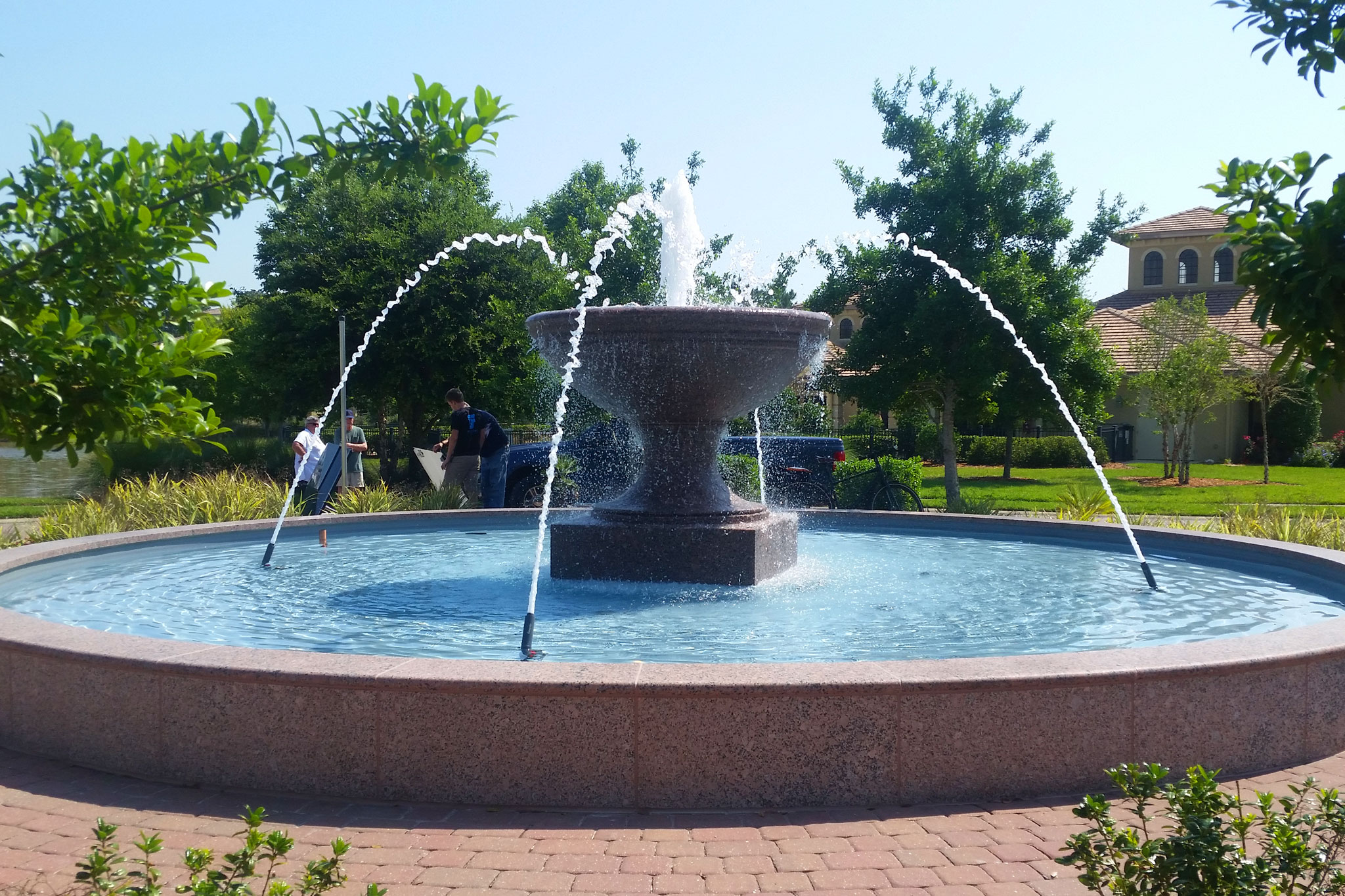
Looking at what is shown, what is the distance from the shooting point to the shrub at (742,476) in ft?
53.9

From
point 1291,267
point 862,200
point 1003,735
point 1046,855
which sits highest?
point 862,200

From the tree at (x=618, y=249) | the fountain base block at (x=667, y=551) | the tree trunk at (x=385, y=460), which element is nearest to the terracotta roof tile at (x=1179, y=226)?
the tree at (x=618, y=249)

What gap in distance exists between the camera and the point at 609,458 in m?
17.2

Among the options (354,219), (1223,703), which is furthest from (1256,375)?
(1223,703)

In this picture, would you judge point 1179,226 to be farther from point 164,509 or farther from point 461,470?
point 164,509

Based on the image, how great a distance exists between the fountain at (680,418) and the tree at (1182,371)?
21795mm

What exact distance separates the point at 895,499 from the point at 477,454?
6.20m

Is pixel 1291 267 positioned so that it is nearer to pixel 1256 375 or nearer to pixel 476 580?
pixel 476 580

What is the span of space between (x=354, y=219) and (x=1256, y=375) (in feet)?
82.5

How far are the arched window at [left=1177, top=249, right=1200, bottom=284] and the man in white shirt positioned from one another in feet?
137

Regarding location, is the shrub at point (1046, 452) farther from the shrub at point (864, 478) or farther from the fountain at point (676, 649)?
the fountain at point (676, 649)

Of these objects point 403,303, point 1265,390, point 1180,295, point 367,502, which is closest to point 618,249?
point 403,303

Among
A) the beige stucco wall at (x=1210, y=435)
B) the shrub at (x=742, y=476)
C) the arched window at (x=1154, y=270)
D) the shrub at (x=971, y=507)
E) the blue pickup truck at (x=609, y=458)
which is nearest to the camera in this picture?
the shrub at (x=742, y=476)

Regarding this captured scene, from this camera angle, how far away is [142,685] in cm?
469
